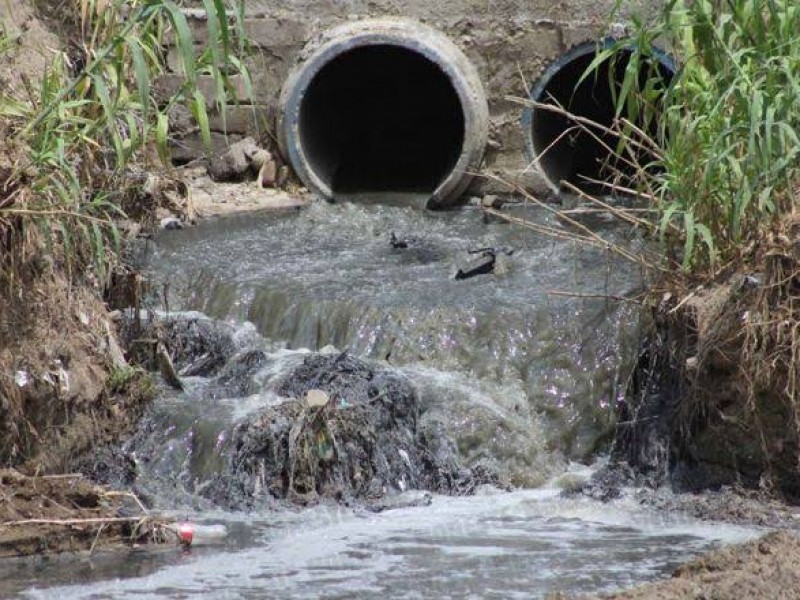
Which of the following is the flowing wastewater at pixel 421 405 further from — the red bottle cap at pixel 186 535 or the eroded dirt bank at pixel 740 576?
the eroded dirt bank at pixel 740 576

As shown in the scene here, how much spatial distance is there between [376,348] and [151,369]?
976 mm

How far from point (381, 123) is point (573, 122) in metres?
1.57

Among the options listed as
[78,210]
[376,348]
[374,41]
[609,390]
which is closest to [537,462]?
[609,390]

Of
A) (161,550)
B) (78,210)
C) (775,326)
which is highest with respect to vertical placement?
(78,210)

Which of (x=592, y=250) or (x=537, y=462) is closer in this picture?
(x=537, y=462)

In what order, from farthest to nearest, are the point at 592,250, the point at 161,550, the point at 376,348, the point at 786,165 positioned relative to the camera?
the point at 592,250 → the point at 376,348 → the point at 786,165 → the point at 161,550

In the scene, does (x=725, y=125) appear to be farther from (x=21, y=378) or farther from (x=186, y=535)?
Result: (x=21, y=378)

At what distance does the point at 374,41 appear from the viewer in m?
9.47

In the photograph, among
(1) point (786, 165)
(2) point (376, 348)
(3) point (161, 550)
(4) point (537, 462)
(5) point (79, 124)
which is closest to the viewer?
(3) point (161, 550)

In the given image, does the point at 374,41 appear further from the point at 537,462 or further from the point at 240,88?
the point at 537,462

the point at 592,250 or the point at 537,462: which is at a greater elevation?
the point at 592,250

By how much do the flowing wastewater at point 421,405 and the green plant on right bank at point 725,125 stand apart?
0.61m

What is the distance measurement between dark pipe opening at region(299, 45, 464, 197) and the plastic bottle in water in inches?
197

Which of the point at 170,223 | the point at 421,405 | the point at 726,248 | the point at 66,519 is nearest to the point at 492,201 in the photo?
the point at 170,223
